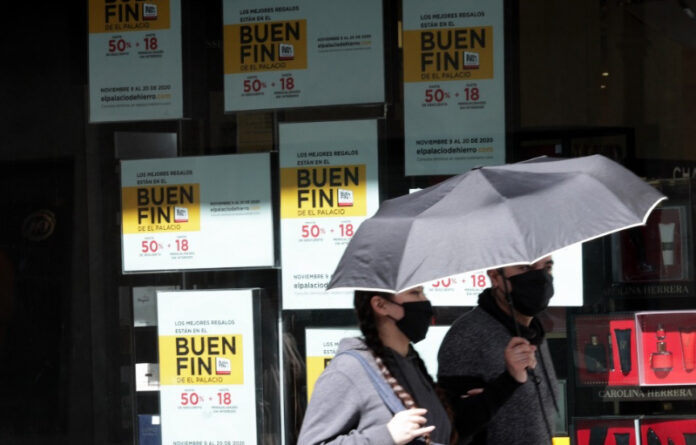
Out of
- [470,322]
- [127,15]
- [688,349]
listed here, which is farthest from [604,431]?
[127,15]

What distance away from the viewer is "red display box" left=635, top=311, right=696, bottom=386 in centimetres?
477

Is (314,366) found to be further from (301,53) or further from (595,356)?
(301,53)

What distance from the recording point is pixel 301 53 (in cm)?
509

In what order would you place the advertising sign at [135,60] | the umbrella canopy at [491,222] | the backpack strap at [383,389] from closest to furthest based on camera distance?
the umbrella canopy at [491,222] → the backpack strap at [383,389] → the advertising sign at [135,60]

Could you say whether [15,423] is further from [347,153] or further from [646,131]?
[646,131]

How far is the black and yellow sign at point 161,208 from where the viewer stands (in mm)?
5219

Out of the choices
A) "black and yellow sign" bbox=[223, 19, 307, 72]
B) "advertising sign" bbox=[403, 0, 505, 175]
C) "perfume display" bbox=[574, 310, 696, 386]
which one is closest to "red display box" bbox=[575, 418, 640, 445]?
"perfume display" bbox=[574, 310, 696, 386]

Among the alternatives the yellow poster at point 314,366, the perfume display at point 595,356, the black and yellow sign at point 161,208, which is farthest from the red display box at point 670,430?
the black and yellow sign at point 161,208

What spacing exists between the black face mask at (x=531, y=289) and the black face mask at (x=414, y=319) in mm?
464

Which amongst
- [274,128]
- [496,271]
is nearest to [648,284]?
[496,271]

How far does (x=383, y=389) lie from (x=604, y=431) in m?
2.24

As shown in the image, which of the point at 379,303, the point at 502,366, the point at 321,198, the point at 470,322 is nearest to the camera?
the point at 379,303

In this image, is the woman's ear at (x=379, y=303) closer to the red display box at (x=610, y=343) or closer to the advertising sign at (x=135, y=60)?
the red display box at (x=610, y=343)

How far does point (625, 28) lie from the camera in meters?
4.86
